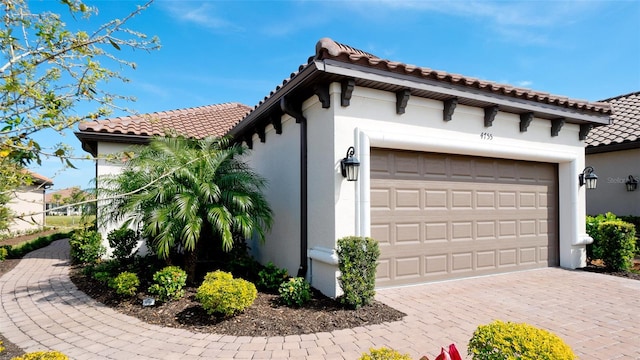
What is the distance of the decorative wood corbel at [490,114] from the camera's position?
256 inches

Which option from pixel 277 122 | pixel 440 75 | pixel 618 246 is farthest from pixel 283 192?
pixel 618 246

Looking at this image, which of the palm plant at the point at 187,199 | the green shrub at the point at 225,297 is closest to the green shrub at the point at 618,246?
the palm plant at the point at 187,199

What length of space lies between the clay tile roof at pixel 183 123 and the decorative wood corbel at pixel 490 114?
6780 millimetres

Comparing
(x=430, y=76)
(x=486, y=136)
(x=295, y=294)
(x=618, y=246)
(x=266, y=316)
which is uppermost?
(x=430, y=76)

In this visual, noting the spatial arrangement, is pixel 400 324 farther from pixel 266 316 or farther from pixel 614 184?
pixel 614 184

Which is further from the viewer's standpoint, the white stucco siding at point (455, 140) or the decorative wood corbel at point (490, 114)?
the decorative wood corbel at point (490, 114)

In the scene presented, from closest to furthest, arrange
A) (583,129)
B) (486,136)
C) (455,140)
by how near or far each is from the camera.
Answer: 1. (455,140)
2. (486,136)
3. (583,129)

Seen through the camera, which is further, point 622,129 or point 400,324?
point 622,129

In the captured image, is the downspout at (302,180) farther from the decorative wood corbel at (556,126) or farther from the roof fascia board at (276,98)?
the decorative wood corbel at (556,126)

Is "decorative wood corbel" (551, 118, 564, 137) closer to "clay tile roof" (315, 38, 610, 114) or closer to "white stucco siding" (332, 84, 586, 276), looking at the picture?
"white stucco siding" (332, 84, 586, 276)

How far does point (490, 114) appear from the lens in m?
6.59

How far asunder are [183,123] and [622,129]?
47.7 feet

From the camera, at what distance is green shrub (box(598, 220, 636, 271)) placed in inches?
287

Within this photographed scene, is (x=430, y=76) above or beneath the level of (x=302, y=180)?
above
